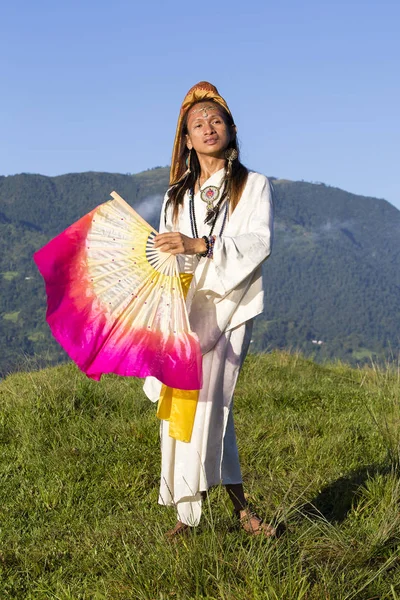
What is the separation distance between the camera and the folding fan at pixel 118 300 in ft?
12.3

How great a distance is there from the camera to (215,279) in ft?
12.4

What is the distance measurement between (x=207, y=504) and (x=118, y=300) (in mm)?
1256

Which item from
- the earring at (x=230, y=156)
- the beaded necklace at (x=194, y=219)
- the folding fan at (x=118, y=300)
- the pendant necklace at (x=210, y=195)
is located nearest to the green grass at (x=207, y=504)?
the folding fan at (x=118, y=300)

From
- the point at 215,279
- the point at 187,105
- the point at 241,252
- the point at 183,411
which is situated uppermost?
the point at 187,105

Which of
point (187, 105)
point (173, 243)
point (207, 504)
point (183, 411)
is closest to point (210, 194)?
point (187, 105)

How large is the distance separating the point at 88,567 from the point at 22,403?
2.95 meters

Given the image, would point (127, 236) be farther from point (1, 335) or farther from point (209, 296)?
point (1, 335)

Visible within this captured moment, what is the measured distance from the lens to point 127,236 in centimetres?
396

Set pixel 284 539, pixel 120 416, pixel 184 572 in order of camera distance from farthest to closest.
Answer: pixel 120 416
pixel 284 539
pixel 184 572

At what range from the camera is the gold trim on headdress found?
418 cm

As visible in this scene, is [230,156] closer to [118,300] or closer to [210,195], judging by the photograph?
[210,195]

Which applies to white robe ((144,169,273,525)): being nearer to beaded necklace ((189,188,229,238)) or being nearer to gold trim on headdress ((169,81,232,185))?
beaded necklace ((189,188,229,238))

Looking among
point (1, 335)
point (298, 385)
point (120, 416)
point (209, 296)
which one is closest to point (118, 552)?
point (209, 296)

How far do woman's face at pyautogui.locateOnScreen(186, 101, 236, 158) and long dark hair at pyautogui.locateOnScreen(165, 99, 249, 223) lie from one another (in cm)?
4
